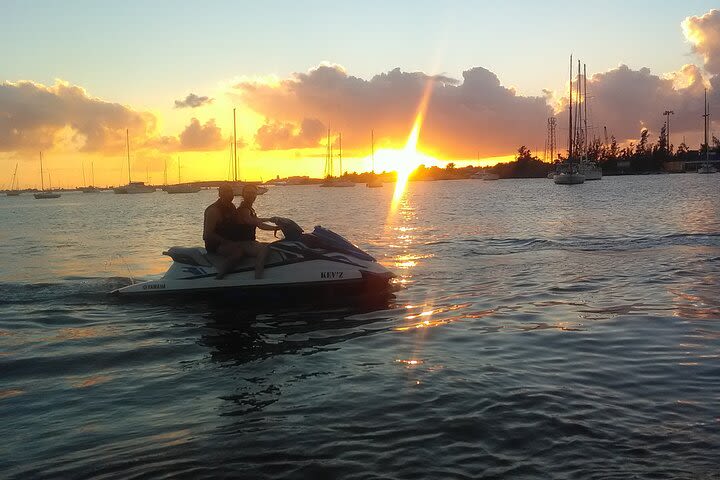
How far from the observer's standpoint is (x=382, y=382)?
666cm

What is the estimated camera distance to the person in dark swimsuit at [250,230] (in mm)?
10906

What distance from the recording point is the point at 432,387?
6.43m

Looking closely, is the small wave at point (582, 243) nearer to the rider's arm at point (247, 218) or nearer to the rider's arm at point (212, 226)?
the rider's arm at point (247, 218)

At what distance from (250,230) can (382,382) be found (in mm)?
5126

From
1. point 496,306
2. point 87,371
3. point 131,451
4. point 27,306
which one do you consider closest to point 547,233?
point 496,306

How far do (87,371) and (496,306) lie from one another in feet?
20.1

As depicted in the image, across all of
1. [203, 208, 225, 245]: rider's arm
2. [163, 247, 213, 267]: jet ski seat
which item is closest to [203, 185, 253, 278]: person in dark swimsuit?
[203, 208, 225, 245]: rider's arm

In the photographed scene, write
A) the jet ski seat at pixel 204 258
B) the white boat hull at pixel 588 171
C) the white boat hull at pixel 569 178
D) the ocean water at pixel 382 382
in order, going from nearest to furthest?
the ocean water at pixel 382 382, the jet ski seat at pixel 204 258, the white boat hull at pixel 569 178, the white boat hull at pixel 588 171

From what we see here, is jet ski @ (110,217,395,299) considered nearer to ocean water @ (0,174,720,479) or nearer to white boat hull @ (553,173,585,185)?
ocean water @ (0,174,720,479)

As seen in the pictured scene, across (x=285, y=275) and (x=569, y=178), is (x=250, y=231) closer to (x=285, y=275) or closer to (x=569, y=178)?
(x=285, y=275)

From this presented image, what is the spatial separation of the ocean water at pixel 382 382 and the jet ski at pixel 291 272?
Answer: 360mm

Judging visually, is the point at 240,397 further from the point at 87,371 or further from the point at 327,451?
the point at 87,371

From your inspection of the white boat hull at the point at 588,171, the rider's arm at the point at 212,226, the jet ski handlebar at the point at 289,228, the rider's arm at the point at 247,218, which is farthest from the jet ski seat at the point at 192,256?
the white boat hull at the point at 588,171

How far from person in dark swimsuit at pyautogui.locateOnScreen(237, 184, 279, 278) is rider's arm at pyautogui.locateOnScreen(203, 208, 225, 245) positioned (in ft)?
1.13
